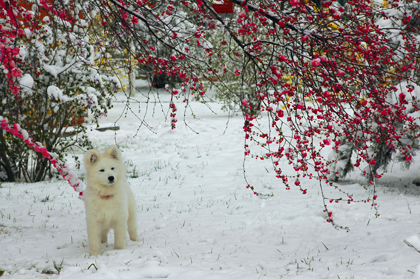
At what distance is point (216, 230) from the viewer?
4734 millimetres

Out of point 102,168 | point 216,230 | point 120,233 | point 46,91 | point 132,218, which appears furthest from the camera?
point 46,91

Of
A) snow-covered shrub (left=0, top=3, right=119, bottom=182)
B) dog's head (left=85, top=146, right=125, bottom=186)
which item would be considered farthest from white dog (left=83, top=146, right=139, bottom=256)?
snow-covered shrub (left=0, top=3, right=119, bottom=182)

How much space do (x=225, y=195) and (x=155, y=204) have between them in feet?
4.30

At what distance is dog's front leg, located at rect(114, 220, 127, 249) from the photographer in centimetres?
375

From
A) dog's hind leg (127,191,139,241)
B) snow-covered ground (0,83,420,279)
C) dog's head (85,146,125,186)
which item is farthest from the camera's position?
dog's hind leg (127,191,139,241)

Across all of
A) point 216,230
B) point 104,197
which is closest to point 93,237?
point 104,197

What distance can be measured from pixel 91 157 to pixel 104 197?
446 millimetres

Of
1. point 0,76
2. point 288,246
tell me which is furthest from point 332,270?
point 0,76

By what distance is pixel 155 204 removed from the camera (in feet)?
19.2

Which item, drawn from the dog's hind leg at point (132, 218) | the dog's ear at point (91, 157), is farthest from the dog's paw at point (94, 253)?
the dog's ear at point (91, 157)

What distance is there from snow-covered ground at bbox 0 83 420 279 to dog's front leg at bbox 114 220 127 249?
0.33ft

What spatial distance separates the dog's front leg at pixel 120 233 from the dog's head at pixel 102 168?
0.46 metres

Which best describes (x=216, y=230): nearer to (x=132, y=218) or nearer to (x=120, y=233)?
(x=132, y=218)

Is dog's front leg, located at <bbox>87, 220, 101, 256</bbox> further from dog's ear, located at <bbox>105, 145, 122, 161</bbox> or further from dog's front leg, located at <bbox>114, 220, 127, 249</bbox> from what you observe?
dog's ear, located at <bbox>105, 145, 122, 161</bbox>
